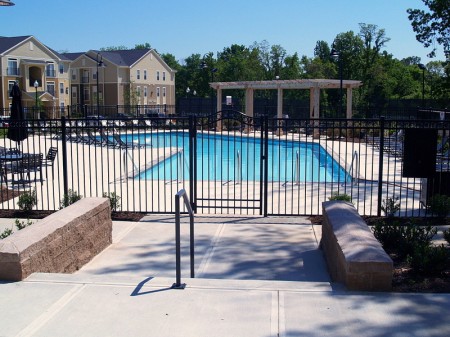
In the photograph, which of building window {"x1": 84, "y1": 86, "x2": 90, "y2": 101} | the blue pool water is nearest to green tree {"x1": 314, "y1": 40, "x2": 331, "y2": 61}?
building window {"x1": 84, "y1": 86, "x2": 90, "y2": 101}

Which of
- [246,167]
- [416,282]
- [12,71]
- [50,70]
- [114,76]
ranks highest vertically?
[50,70]

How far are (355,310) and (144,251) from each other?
3787 mm


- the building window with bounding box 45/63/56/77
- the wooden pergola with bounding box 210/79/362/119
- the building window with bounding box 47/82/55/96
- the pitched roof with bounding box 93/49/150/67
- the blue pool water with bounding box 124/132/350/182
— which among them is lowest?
the blue pool water with bounding box 124/132/350/182

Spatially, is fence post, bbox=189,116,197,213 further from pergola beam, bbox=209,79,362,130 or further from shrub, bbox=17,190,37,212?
pergola beam, bbox=209,79,362,130

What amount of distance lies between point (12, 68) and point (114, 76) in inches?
511

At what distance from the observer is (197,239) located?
8.34 metres

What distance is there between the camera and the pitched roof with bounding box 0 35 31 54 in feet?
182

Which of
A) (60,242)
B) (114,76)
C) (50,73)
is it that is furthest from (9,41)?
(60,242)

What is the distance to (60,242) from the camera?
6375 mm

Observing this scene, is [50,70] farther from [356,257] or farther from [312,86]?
[356,257]

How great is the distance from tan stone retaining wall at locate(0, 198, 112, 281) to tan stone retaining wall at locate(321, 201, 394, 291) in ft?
10.3

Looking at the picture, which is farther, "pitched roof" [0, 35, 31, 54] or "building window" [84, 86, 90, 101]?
"building window" [84, 86, 90, 101]

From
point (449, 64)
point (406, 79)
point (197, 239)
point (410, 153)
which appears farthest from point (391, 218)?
point (406, 79)

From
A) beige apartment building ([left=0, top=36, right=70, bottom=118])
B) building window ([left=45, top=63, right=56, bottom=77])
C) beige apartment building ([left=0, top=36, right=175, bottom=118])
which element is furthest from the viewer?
building window ([left=45, top=63, right=56, bottom=77])
